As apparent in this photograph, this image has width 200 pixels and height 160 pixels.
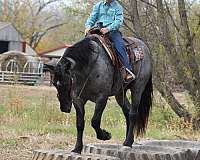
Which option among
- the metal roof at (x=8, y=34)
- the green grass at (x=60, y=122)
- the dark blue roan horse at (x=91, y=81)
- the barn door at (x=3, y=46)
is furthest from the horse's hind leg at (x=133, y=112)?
the barn door at (x=3, y=46)

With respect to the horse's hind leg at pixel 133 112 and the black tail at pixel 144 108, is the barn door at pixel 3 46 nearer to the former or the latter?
the black tail at pixel 144 108

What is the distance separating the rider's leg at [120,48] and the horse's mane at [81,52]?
522 millimetres

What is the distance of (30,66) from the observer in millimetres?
39938

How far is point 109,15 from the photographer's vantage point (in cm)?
695

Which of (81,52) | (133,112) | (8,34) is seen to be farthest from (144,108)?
(8,34)

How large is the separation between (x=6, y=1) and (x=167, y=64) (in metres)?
57.5

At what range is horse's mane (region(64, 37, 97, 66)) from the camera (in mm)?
6055

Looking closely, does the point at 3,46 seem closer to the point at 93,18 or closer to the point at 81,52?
the point at 93,18

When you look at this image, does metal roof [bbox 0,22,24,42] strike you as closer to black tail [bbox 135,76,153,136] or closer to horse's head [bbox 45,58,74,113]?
black tail [bbox 135,76,153,136]

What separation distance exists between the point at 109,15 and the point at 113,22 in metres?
0.15

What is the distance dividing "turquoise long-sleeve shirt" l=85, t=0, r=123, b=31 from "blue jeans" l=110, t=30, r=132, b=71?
9cm

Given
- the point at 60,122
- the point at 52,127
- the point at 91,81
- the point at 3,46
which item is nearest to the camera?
the point at 91,81

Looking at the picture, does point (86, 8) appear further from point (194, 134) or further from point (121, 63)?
point (121, 63)

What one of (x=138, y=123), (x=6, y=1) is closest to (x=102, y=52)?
(x=138, y=123)
